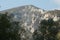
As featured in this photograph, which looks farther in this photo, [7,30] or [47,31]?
[47,31]

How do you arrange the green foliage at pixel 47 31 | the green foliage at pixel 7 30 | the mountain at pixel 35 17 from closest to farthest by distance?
1. the green foliage at pixel 7 30
2. the green foliage at pixel 47 31
3. the mountain at pixel 35 17

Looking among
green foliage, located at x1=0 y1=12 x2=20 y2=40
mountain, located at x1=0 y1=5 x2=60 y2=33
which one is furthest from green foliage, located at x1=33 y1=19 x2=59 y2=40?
green foliage, located at x1=0 y1=12 x2=20 y2=40

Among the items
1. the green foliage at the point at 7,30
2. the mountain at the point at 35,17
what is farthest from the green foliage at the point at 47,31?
the green foliage at the point at 7,30

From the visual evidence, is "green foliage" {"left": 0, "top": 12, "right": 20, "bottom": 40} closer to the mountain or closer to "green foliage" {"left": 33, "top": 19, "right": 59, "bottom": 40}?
the mountain

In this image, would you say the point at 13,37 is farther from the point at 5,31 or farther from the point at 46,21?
the point at 46,21

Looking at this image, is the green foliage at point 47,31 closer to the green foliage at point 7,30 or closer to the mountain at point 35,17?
the mountain at point 35,17

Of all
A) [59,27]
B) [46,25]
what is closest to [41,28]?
[46,25]

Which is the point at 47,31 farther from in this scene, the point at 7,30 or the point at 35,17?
the point at 35,17

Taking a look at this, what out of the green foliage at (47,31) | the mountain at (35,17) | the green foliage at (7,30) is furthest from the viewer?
the mountain at (35,17)

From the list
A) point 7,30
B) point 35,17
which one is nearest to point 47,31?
point 7,30

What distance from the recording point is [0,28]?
2831 cm

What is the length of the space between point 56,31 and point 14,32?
19741 millimetres

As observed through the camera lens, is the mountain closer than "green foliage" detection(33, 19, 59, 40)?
No

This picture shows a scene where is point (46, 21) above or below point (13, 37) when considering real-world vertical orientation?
above
